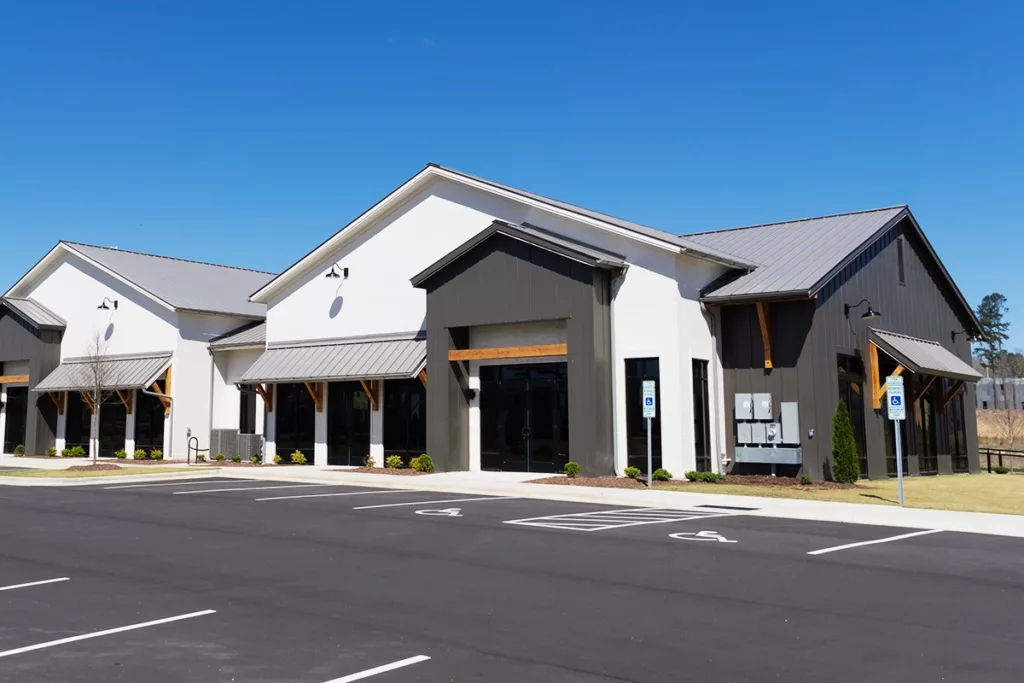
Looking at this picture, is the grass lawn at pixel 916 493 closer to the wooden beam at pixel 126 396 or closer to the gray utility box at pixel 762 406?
the gray utility box at pixel 762 406

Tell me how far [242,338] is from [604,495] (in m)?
18.7

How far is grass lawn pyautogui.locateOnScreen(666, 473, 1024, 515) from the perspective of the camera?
17422 millimetres

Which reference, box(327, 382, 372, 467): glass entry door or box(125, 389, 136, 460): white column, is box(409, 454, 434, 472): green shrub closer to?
box(327, 382, 372, 467): glass entry door

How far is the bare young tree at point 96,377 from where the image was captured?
3030cm

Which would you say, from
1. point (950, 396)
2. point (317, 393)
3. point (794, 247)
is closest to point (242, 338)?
point (317, 393)

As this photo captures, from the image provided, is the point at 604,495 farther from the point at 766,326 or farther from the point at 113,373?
the point at 113,373

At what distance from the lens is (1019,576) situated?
9734 millimetres


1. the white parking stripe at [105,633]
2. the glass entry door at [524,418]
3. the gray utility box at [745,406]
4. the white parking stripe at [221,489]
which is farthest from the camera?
the glass entry door at [524,418]

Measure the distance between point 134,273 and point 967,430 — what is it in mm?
31777

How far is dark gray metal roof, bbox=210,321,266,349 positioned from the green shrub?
967cm

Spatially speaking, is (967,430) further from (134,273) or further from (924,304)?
(134,273)

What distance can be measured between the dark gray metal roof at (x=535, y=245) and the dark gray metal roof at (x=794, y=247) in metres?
2.95

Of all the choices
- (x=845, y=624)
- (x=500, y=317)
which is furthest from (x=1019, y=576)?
(x=500, y=317)

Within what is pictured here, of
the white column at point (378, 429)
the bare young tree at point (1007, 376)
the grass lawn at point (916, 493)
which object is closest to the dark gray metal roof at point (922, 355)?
the grass lawn at point (916, 493)
